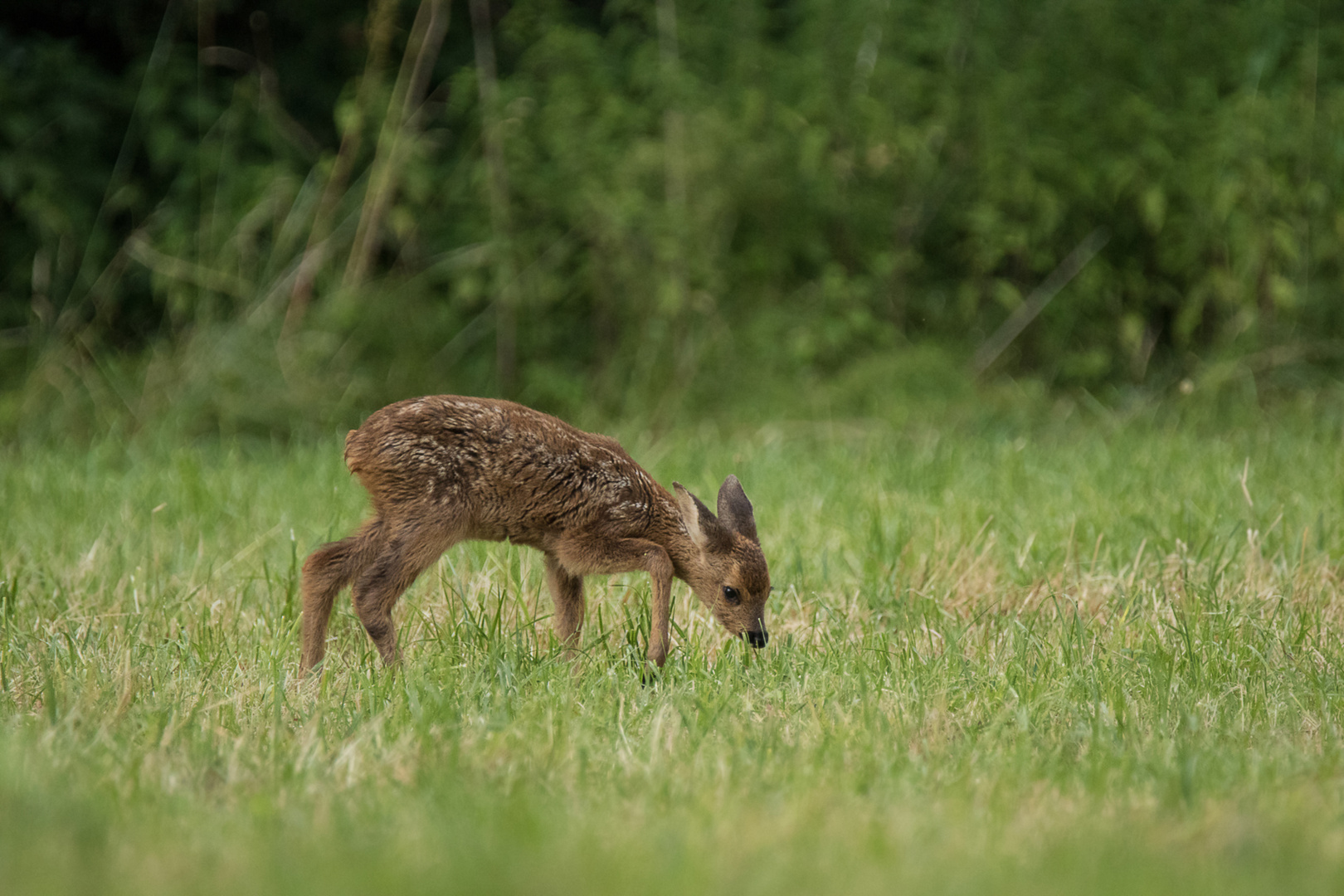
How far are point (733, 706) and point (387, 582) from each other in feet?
3.57

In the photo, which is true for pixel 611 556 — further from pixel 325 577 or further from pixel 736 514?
pixel 325 577

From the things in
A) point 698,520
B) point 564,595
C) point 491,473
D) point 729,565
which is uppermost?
point 491,473

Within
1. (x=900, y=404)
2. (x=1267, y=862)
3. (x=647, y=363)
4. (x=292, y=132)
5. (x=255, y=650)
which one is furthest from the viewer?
(x=292, y=132)

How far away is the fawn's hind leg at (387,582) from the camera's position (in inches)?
160

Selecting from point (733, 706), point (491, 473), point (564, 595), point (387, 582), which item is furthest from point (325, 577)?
point (733, 706)

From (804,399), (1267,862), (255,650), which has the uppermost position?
(1267,862)

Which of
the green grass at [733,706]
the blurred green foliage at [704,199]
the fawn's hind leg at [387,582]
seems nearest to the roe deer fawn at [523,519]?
the fawn's hind leg at [387,582]

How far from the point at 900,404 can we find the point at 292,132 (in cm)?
480

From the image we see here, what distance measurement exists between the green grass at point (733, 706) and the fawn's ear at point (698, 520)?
31 centimetres

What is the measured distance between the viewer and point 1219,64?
9844 mm

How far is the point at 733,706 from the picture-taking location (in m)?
3.65

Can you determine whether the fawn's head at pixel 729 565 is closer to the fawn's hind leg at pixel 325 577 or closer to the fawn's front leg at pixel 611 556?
the fawn's front leg at pixel 611 556

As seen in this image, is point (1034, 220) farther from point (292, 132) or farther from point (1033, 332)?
point (292, 132)

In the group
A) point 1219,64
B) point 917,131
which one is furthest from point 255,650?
point 1219,64
